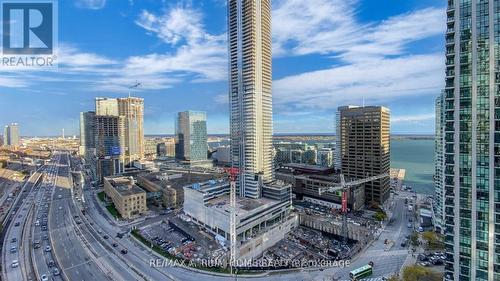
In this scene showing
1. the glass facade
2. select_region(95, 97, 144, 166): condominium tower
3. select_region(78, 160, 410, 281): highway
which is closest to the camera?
select_region(78, 160, 410, 281): highway

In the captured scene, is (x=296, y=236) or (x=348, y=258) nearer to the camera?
(x=348, y=258)

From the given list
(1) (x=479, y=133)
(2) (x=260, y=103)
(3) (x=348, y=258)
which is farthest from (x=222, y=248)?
(1) (x=479, y=133)

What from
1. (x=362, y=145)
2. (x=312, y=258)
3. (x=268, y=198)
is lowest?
(x=312, y=258)

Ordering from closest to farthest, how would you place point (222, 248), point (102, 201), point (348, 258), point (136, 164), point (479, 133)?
point (479, 133)
point (348, 258)
point (222, 248)
point (102, 201)
point (136, 164)

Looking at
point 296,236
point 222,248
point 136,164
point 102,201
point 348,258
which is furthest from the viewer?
point 136,164

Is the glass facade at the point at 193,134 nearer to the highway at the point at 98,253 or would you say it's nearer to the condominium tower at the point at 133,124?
the condominium tower at the point at 133,124

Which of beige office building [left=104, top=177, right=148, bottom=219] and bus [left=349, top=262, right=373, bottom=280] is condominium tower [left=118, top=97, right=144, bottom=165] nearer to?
beige office building [left=104, top=177, right=148, bottom=219]

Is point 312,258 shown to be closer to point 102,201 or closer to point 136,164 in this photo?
point 102,201

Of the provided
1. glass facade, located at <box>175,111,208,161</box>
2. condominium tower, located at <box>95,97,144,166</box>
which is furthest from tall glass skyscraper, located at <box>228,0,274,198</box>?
condominium tower, located at <box>95,97,144,166</box>
